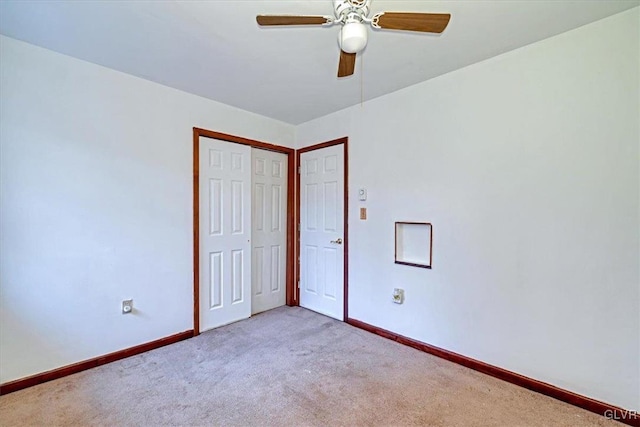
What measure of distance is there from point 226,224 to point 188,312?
95cm

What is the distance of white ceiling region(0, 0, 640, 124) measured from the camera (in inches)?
66.1

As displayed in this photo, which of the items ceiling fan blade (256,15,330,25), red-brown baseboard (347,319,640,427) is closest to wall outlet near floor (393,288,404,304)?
red-brown baseboard (347,319,640,427)

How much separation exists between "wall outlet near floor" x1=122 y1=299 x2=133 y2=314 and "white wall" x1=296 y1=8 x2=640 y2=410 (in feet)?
7.46

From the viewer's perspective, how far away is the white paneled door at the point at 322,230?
3.35 m

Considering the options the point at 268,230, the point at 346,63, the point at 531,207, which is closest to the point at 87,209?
the point at 268,230

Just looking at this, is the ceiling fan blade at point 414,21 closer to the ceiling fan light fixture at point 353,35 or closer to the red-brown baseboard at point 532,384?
the ceiling fan light fixture at point 353,35

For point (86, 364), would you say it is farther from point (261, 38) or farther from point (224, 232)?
point (261, 38)

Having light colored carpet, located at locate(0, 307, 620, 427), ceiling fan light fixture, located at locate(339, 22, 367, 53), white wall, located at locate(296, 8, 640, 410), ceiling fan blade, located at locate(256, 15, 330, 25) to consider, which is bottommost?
light colored carpet, located at locate(0, 307, 620, 427)

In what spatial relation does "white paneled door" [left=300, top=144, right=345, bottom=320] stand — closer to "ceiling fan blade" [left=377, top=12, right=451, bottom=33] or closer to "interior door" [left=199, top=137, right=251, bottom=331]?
"interior door" [left=199, top=137, right=251, bottom=331]

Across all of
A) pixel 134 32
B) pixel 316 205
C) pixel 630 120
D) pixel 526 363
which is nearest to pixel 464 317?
pixel 526 363

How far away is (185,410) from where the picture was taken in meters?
1.82

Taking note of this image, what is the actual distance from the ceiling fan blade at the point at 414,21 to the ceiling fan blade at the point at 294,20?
0.29 meters

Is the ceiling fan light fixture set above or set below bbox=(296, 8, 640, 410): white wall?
above

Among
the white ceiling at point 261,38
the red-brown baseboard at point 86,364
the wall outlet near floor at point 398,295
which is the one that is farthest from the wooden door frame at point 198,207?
the wall outlet near floor at point 398,295
